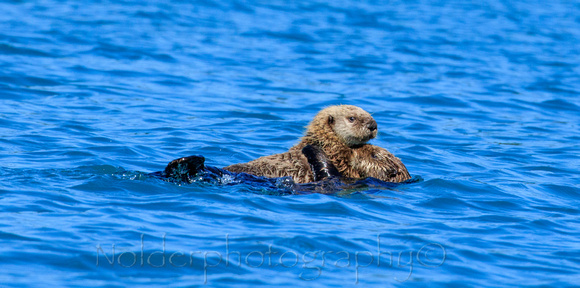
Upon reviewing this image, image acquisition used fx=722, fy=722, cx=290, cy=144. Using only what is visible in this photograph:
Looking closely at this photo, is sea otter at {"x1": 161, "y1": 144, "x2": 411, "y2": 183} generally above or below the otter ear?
below

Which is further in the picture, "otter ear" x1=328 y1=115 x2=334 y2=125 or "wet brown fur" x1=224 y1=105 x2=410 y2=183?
"otter ear" x1=328 y1=115 x2=334 y2=125

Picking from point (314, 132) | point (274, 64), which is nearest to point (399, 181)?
point (314, 132)

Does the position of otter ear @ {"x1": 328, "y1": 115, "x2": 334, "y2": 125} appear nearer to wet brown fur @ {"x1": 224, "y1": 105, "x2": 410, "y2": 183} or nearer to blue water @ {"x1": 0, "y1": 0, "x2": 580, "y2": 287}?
wet brown fur @ {"x1": 224, "y1": 105, "x2": 410, "y2": 183}

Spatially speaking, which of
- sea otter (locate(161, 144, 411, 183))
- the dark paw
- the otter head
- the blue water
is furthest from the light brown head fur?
the dark paw

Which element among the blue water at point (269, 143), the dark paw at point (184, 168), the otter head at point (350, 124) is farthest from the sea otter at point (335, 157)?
the dark paw at point (184, 168)

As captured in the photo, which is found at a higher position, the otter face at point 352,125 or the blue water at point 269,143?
the otter face at point 352,125

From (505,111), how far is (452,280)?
7.94 m

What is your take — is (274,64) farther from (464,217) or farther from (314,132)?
(464,217)

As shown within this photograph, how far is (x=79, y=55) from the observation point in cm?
1406

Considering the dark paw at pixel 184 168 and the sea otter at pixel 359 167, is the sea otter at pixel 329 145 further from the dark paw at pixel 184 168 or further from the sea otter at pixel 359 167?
the dark paw at pixel 184 168

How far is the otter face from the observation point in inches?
281

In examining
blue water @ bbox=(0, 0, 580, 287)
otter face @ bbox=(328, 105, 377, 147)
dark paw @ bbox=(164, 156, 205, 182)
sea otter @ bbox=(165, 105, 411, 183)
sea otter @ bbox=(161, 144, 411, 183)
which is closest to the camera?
blue water @ bbox=(0, 0, 580, 287)

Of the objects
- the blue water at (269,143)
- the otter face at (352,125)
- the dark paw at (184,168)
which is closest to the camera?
the blue water at (269,143)

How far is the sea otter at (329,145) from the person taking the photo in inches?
275
